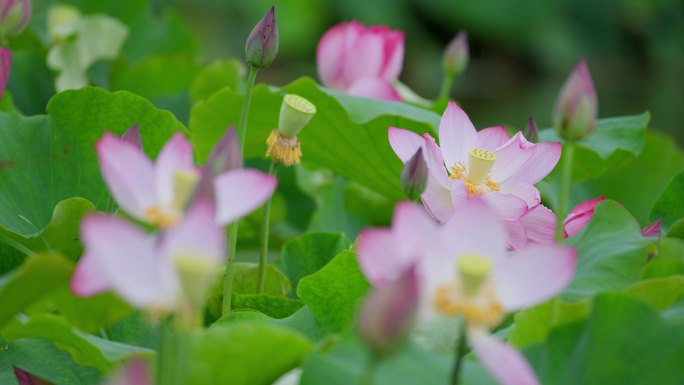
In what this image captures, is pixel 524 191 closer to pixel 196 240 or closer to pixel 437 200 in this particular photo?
pixel 437 200

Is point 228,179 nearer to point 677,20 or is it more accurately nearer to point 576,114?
point 576,114

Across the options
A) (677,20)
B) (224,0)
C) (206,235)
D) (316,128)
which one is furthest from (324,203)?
(677,20)

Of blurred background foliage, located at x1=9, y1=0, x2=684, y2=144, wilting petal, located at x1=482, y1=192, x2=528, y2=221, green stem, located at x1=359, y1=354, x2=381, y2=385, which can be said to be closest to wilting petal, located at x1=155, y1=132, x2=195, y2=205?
green stem, located at x1=359, y1=354, x2=381, y2=385

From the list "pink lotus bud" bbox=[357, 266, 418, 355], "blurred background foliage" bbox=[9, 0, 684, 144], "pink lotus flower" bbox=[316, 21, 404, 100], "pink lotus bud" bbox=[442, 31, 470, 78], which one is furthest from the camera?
"blurred background foliage" bbox=[9, 0, 684, 144]

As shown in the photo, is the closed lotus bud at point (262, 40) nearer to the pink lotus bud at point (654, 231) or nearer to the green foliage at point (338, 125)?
the green foliage at point (338, 125)

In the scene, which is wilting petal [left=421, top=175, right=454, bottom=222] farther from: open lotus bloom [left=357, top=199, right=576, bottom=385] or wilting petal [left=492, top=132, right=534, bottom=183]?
open lotus bloom [left=357, top=199, right=576, bottom=385]

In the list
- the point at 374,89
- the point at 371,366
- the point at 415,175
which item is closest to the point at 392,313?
the point at 371,366

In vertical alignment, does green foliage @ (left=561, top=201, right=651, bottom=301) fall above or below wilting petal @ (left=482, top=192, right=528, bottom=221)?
below
